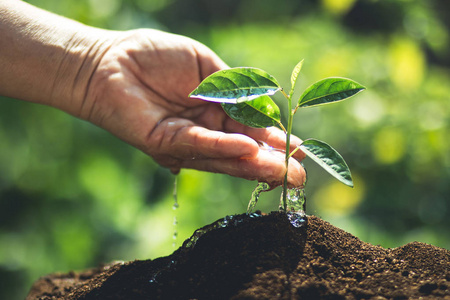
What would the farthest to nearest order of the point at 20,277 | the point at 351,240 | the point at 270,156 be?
the point at 20,277
the point at 270,156
the point at 351,240

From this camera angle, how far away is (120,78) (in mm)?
1812

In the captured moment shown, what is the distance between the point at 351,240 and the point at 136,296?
2.08 feet

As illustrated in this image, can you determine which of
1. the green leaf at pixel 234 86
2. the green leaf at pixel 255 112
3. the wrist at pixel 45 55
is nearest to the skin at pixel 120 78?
the wrist at pixel 45 55

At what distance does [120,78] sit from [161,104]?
20cm

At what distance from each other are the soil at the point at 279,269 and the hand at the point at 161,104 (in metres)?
0.30

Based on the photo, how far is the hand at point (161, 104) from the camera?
5.44 ft

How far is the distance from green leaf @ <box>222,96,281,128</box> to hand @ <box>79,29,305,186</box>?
20 cm

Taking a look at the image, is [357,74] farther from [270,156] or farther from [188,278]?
[188,278]

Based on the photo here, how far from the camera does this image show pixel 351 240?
135cm

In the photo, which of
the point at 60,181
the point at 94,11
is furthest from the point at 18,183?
the point at 94,11

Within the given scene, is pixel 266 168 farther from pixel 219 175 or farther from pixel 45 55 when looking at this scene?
pixel 219 175

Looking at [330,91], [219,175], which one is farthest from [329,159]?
[219,175]

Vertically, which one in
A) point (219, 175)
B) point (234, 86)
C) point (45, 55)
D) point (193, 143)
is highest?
point (234, 86)

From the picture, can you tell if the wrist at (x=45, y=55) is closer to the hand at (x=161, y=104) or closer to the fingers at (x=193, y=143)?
the hand at (x=161, y=104)
